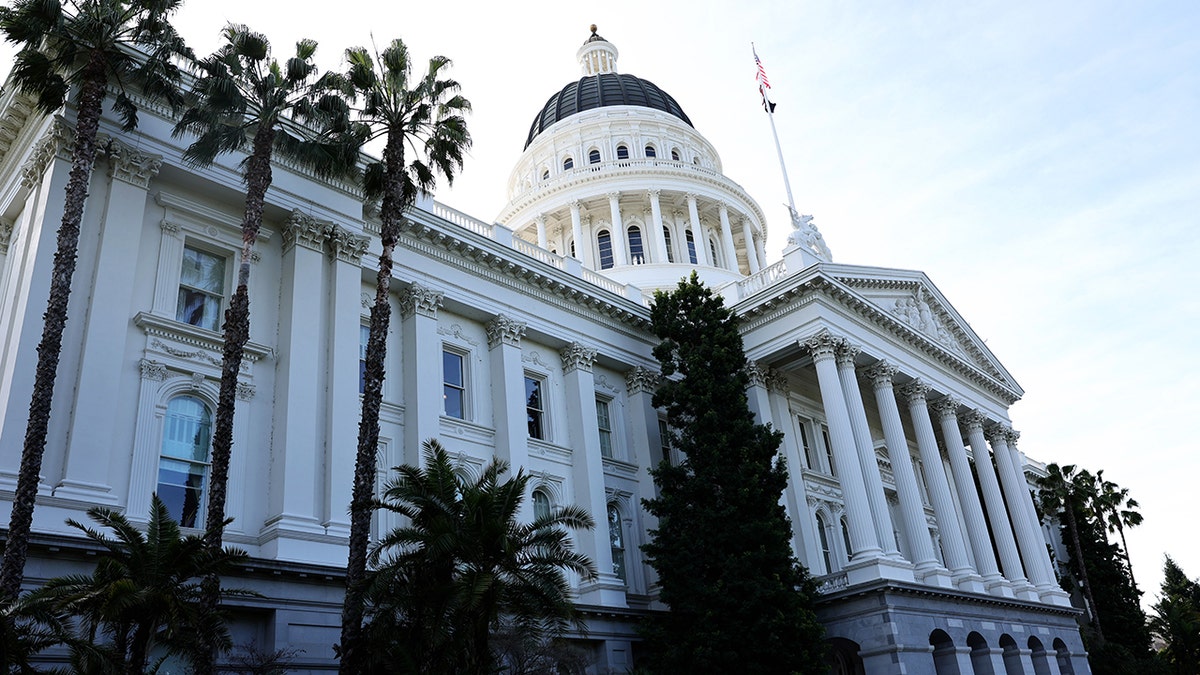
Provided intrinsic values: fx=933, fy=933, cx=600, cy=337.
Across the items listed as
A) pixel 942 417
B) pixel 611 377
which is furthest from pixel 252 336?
pixel 942 417

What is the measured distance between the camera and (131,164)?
768 inches

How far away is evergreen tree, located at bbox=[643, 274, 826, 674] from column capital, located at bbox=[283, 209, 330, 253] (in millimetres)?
11219

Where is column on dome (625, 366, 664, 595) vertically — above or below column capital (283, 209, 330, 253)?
below

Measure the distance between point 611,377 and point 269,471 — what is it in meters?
14.4

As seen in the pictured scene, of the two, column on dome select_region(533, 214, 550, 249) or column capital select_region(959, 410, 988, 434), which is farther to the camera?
column on dome select_region(533, 214, 550, 249)

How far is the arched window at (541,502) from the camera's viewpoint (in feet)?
88.7

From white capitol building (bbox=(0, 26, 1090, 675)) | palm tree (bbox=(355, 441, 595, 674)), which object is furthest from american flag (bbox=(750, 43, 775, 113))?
palm tree (bbox=(355, 441, 595, 674))

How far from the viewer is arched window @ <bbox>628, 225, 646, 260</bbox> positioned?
50812mm

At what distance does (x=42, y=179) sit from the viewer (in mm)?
19219

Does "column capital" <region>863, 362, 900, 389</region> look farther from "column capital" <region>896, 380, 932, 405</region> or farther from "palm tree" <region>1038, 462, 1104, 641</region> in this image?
"palm tree" <region>1038, 462, 1104, 641</region>

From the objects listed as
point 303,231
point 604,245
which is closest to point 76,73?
point 303,231

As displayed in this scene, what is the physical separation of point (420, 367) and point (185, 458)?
730 centimetres

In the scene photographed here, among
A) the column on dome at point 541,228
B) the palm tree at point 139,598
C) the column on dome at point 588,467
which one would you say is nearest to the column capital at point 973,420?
the column on dome at point 588,467

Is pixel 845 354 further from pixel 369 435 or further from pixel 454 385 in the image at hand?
pixel 369 435
